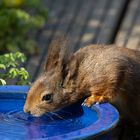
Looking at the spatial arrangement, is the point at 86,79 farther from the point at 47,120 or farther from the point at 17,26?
the point at 17,26

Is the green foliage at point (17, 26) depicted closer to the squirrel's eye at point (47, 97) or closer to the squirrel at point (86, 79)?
the squirrel at point (86, 79)

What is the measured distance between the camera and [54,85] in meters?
4.53

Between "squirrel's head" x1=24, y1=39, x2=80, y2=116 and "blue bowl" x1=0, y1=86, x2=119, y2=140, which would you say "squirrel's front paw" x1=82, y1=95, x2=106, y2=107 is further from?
"squirrel's head" x1=24, y1=39, x2=80, y2=116

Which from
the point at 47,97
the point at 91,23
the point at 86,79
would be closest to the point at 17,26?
the point at 91,23

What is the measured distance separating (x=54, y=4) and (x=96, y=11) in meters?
0.48

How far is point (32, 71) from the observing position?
6035mm

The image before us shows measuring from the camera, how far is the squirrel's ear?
438 cm

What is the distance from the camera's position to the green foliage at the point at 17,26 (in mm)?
6328

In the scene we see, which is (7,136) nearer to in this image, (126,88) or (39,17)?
(126,88)

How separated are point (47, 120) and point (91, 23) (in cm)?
263

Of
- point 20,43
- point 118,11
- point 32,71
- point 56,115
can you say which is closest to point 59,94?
point 56,115

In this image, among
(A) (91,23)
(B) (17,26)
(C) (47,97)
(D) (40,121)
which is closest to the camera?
(D) (40,121)

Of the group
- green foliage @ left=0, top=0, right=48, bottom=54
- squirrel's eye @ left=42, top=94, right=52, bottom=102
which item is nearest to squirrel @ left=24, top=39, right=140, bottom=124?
squirrel's eye @ left=42, top=94, right=52, bottom=102

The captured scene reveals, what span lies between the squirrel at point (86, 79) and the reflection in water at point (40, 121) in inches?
2.4
